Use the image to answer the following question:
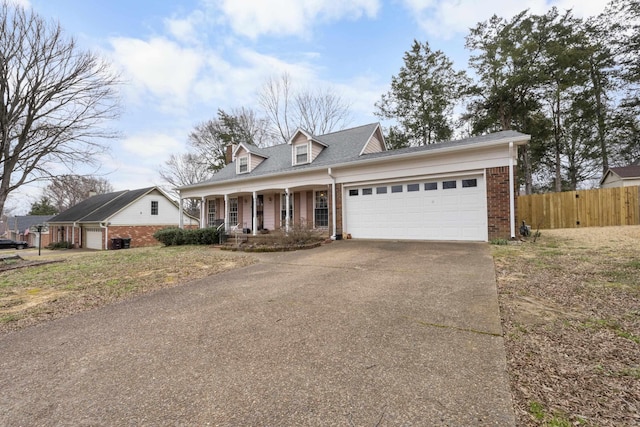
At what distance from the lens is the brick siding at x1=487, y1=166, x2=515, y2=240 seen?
9320 mm

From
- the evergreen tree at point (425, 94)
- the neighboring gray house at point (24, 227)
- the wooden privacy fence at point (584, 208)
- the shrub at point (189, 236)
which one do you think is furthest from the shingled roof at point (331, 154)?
the neighboring gray house at point (24, 227)

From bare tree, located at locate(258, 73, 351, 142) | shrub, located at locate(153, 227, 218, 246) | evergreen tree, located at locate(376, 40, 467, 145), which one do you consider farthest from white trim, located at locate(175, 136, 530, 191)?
evergreen tree, located at locate(376, 40, 467, 145)

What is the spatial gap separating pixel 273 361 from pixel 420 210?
933cm

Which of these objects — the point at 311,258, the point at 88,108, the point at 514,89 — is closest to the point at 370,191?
the point at 311,258

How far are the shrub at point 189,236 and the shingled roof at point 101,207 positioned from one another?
12667 mm

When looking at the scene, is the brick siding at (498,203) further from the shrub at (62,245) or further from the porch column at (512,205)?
the shrub at (62,245)

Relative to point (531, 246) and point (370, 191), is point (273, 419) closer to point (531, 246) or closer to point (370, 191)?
point (531, 246)

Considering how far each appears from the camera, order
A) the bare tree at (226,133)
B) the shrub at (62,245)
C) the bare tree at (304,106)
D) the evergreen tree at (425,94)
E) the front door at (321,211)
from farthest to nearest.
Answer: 1. the bare tree at (226,133)
2. the shrub at (62,245)
3. the bare tree at (304,106)
4. the evergreen tree at (425,94)
5. the front door at (321,211)

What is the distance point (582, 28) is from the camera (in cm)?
1956

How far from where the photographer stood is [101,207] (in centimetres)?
2722

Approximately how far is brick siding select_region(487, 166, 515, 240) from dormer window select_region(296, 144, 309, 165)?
861 cm

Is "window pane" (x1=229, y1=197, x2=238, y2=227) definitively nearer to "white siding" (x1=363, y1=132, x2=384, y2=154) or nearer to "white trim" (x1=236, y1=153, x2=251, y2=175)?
"white trim" (x1=236, y1=153, x2=251, y2=175)

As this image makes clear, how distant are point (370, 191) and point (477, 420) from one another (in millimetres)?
10600

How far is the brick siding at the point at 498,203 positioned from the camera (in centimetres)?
932
